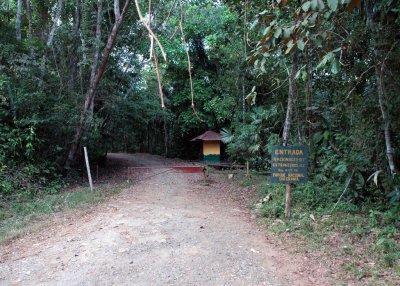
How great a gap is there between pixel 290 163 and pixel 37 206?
19.5ft

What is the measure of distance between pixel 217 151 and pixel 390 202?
1419cm

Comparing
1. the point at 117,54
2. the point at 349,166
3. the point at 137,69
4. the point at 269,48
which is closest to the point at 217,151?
the point at 137,69

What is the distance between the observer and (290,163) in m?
6.31

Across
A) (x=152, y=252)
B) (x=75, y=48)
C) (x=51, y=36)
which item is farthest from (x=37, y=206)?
(x=51, y=36)

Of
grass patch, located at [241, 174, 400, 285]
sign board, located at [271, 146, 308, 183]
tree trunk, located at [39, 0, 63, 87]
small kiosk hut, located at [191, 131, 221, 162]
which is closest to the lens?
grass patch, located at [241, 174, 400, 285]

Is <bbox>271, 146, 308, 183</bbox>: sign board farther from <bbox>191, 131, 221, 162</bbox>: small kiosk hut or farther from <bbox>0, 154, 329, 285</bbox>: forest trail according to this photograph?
<bbox>191, 131, 221, 162</bbox>: small kiosk hut

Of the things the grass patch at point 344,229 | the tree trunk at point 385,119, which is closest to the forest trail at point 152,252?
→ the grass patch at point 344,229

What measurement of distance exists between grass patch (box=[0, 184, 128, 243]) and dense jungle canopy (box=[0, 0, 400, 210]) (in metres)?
0.71

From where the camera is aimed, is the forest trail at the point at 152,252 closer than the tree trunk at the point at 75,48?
Yes

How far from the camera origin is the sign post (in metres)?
6.27

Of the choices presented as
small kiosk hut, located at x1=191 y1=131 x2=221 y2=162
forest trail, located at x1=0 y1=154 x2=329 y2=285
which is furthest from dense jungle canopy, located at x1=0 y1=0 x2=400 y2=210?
forest trail, located at x1=0 y1=154 x2=329 y2=285

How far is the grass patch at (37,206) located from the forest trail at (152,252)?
1.54ft

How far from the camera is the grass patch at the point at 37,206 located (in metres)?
6.35

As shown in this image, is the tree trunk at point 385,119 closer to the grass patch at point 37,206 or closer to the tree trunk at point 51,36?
the grass patch at point 37,206
